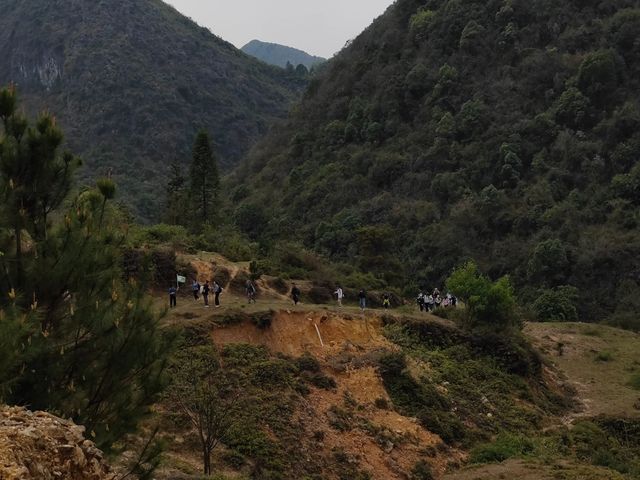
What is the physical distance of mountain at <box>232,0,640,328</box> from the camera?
4291 centimetres

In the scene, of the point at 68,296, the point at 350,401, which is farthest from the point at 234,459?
the point at 68,296

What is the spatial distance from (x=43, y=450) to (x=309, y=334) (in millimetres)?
16382

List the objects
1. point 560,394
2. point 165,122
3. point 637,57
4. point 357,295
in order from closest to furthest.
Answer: point 560,394 < point 357,295 < point 637,57 < point 165,122

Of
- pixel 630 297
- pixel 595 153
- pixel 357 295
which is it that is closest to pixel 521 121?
pixel 595 153

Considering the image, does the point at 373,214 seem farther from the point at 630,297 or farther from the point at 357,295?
the point at 357,295

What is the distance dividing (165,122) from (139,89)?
24.9 ft

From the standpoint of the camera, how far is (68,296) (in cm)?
844

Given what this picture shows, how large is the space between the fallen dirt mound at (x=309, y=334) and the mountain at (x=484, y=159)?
39.8 ft

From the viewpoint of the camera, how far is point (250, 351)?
19.9 meters

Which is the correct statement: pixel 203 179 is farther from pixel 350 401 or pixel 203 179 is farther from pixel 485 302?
pixel 350 401

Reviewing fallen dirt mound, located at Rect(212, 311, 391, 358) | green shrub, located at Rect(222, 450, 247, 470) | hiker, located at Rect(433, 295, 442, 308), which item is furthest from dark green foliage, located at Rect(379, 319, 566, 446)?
green shrub, located at Rect(222, 450, 247, 470)

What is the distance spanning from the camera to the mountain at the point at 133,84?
328 ft

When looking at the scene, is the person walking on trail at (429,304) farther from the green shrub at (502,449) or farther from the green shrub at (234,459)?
the green shrub at (234,459)

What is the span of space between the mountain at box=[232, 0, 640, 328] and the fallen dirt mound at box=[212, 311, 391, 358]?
12144 mm
